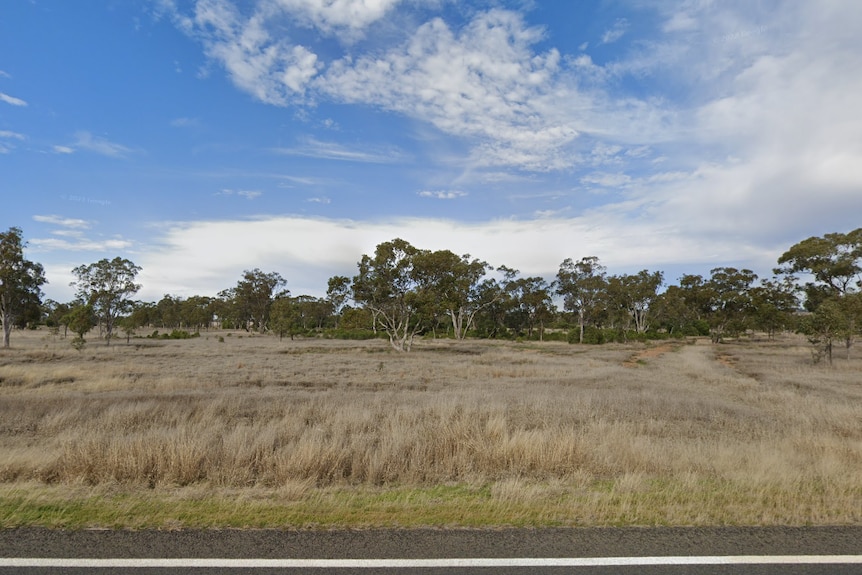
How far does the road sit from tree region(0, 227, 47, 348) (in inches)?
2022

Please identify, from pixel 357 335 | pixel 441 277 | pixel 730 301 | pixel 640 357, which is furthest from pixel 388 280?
pixel 730 301

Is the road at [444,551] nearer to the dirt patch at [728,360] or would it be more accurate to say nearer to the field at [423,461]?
the field at [423,461]

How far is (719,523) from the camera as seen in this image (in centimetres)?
515

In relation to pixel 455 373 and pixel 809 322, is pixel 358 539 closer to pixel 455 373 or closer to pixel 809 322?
pixel 455 373

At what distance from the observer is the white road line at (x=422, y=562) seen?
13.3 ft

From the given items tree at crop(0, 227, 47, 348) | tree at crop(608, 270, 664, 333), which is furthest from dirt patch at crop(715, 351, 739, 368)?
tree at crop(0, 227, 47, 348)

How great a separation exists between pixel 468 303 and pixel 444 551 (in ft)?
238

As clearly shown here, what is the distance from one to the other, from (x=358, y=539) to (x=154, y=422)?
8859mm

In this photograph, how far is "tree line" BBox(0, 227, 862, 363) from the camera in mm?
42969

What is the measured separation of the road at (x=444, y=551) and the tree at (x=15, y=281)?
51.3m

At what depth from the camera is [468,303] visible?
7681cm

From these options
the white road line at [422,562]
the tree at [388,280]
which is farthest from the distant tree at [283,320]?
the white road line at [422,562]

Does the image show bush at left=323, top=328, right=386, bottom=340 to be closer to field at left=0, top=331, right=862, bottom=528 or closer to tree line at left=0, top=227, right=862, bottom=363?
tree line at left=0, top=227, right=862, bottom=363

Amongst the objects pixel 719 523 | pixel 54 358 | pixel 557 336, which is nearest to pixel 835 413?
pixel 719 523
